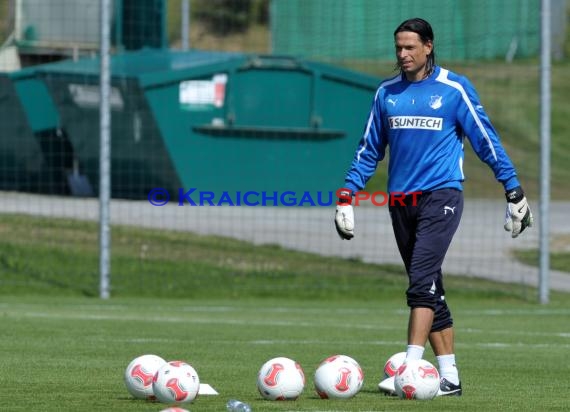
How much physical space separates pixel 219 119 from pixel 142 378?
56.0 feet

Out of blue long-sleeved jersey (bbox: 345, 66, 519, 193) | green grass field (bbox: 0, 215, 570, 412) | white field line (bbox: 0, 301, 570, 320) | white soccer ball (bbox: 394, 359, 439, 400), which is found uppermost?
blue long-sleeved jersey (bbox: 345, 66, 519, 193)

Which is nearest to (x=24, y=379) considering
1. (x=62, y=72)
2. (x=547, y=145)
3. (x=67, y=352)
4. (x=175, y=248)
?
(x=67, y=352)

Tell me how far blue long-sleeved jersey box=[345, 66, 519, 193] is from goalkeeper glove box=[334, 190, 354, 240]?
0.28m

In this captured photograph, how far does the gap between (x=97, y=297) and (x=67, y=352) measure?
18.9ft

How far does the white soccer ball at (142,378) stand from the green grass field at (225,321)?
0.30 feet

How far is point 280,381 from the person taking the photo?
7.48 m

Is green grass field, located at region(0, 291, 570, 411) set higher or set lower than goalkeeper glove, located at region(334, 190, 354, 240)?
lower

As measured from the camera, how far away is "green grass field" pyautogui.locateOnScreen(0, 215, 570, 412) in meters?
8.08

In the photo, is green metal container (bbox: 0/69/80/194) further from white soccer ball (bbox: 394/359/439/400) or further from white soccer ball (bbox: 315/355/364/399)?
white soccer ball (bbox: 394/359/439/400)

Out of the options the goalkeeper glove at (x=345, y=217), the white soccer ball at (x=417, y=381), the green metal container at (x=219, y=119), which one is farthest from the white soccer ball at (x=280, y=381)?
the green metal container at (x=219, y=119)

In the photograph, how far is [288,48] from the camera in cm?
2689

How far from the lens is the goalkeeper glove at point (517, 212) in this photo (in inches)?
323

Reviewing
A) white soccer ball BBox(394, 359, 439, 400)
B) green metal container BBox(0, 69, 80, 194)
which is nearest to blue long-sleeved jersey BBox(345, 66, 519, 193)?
white soccer ball BBox(394, 359, 439, 400)

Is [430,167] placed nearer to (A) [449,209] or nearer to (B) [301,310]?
(A) [449,209]
